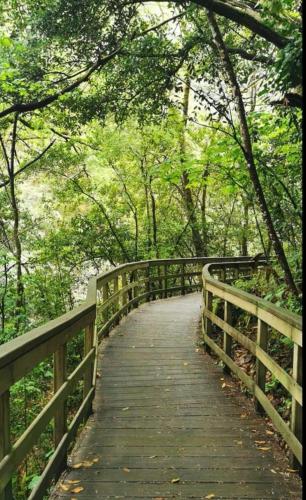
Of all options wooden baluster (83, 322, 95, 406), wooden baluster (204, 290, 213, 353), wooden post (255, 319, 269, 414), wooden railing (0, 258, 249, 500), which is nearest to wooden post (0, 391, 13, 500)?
wooden railing (0, 258, 249, 500)

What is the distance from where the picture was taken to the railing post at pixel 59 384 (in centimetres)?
328

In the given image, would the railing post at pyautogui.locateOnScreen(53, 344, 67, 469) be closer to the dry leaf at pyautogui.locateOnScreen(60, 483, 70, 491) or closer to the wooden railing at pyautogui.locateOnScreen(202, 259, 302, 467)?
the dry leaf at pyautogui.locateOnScreen(60, 483, 70, 491)

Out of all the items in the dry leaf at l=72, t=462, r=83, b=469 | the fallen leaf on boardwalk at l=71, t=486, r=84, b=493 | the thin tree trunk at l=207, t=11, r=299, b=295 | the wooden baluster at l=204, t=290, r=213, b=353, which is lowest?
the dry leaf at l=72, t=462, r=83, b=469

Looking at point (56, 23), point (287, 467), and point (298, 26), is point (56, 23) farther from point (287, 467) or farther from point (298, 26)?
point (287, 467)

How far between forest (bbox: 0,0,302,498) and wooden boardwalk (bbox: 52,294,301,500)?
576 mm

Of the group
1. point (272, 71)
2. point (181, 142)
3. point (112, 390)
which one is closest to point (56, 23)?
point (272, 71)

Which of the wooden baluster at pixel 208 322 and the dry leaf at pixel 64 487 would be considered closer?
the dry leaf at pixel 64 487

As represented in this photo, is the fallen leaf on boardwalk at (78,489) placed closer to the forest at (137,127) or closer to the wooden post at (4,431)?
the forest at (137,127)

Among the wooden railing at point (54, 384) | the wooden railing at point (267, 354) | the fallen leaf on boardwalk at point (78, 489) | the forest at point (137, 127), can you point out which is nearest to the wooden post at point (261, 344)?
the wooden railing at point (267, 354)

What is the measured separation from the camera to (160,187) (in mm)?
20969

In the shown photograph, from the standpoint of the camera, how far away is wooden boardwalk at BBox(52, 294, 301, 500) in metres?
3.21

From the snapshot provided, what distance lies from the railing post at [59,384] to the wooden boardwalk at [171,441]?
31cm

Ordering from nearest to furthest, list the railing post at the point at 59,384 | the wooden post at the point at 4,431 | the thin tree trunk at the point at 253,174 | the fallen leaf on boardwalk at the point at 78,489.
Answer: the wooden post at the point at 4,431
the fallen leaf on boardwalk at the point at 78,489
the railing post at the point at 59,384
the thin tree trunk at the point at 253,174

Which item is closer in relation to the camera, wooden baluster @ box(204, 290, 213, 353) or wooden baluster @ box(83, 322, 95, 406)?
wooden baluster @ box(83, 322, 95, 406)
